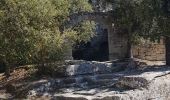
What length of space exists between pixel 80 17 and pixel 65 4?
6168 mm

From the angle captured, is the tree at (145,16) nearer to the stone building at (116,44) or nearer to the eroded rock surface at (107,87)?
the stone building at (116,44)

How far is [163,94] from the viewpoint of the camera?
14461 millimetres

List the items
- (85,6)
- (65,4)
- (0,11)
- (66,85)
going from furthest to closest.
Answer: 1. (85,6)
2. (65,4)
3. (66,85)
4. (0,11)

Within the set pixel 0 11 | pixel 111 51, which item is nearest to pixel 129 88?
pixel 0 11

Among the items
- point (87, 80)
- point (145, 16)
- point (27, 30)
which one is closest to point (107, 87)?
point (87, 80)

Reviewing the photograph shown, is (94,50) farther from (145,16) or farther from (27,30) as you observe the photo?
(27,30)

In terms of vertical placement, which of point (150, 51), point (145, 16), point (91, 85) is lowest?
point (91, 85)

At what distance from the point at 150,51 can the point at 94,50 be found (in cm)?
488

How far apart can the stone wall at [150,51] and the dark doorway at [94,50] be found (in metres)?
2.60

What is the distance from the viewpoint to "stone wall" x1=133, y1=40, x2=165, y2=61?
1060 inches

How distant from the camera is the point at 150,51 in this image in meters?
27.3

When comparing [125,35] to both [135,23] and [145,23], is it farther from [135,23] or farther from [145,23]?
[145,23]

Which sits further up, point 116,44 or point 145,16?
point 145,16

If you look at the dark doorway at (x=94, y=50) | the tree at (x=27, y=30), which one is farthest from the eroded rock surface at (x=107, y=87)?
the dark doorway at (x=94, y=50)
